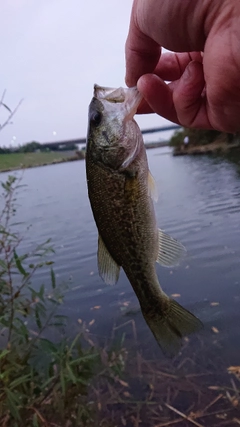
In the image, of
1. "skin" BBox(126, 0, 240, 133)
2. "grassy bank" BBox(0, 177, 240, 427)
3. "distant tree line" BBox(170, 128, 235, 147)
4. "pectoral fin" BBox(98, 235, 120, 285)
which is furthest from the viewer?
"distant tree line" BBox(170, 128, 235, 147)

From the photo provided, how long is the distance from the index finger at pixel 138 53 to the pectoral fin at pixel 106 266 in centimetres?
110

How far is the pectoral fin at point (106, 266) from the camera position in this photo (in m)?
2.37

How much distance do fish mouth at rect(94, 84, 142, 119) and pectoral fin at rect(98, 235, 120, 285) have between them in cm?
76

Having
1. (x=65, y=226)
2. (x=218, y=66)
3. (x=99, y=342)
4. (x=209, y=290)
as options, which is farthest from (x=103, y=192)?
(x=65, y=226)

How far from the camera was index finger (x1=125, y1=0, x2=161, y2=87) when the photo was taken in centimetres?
246

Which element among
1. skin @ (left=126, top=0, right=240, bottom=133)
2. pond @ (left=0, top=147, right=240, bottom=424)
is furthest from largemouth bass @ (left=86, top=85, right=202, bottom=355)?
pond @ (left=0, top=147, right=240, bottom=424)

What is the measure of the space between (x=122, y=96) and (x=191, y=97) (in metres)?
0.47

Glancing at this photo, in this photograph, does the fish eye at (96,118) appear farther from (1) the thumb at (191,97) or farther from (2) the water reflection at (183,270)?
(2) the water reflection at (183,270)

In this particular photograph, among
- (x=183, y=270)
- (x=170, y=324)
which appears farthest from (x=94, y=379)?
(x=183, y=270)

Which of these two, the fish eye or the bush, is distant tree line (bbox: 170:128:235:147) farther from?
the fish eye

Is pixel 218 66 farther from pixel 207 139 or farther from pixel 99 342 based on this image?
pixel 207 139

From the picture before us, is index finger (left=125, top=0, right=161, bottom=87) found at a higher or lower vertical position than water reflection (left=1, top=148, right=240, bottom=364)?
higher

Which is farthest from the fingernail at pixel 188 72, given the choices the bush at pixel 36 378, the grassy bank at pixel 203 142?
the grassy bank at pixel 203 142

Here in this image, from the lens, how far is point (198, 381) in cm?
491
